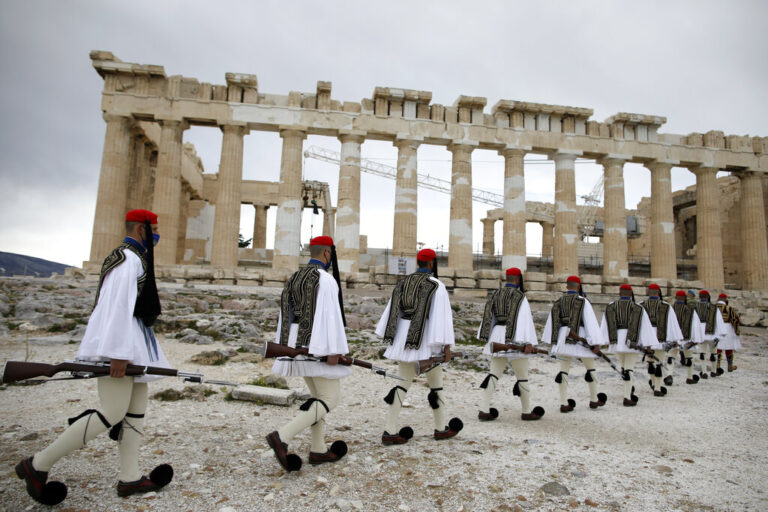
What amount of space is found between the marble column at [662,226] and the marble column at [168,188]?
22442 mm

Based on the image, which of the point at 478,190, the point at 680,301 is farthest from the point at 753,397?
the point at 478,190

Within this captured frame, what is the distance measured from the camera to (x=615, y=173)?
77.3 feet

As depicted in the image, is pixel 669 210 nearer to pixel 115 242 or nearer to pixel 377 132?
pixel 377 132

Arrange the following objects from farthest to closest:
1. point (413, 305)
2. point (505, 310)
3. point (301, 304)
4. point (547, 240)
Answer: point (547, 240) < point (505, 310) < point (413, 305) < point (301, 304)

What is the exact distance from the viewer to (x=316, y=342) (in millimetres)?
3979

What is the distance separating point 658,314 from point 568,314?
3692mm

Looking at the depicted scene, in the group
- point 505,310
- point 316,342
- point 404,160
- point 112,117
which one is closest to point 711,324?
point 505,310

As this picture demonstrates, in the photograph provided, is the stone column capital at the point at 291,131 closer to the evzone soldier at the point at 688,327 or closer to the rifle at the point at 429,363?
the evzone soldier at the point at 688,327

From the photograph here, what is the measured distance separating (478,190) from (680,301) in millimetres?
49012

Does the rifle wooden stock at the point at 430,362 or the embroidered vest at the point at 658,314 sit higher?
the embroidered vest at the point at 658,314

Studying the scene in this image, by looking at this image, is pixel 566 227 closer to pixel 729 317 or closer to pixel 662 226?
pixel 662 226

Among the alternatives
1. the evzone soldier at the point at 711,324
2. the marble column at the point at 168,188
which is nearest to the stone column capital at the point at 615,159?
the evzone soldier at the point at 711,324

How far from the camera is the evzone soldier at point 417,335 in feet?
16.0

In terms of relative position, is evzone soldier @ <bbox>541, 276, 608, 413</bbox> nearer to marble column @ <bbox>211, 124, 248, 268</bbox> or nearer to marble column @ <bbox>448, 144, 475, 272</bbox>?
marble column @ <bbox>448, 144, 475, 272</bbox>
